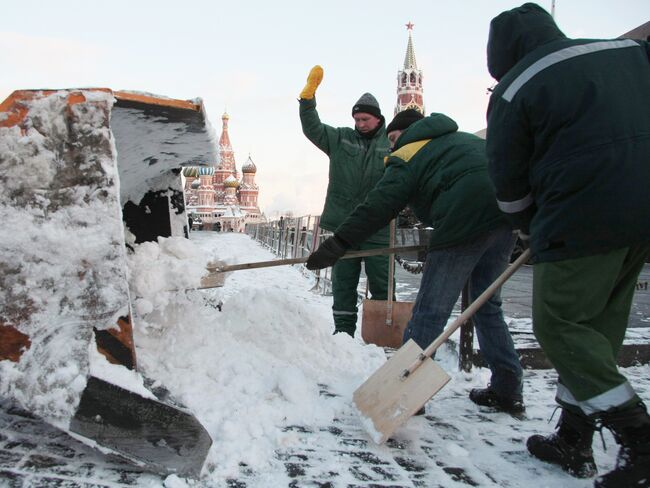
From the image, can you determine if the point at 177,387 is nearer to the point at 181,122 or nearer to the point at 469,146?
the point at 181,122

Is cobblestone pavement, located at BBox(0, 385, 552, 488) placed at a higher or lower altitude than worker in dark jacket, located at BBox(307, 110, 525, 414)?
lower

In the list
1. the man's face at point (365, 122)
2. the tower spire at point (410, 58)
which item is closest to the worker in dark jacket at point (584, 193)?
the man's face at point (365, 122)

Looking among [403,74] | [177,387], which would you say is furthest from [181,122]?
[403,74]

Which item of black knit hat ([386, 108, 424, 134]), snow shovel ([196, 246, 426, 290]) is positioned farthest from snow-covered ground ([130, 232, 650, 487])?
black knit hat ([386, 108, 424, 134])

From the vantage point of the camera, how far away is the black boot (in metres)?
1.89

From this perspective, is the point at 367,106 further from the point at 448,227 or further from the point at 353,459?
the point at 353,459

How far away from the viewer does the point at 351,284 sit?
3.83m

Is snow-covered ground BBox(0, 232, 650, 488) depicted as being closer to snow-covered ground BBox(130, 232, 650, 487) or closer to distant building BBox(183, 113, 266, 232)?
snow-covered ground BBox(130, 232, 650, 487)

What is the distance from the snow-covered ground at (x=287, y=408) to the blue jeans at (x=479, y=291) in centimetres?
25

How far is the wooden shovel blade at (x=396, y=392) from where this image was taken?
6.86 feet

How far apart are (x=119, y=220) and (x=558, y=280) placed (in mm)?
1550

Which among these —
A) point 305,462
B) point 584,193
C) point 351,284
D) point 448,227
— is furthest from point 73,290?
point 351,284

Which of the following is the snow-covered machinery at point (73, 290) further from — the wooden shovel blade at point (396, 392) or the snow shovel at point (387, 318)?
the snow shovel at point (387, 318)

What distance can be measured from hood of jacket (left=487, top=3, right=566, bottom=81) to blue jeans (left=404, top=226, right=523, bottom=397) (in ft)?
2.60
